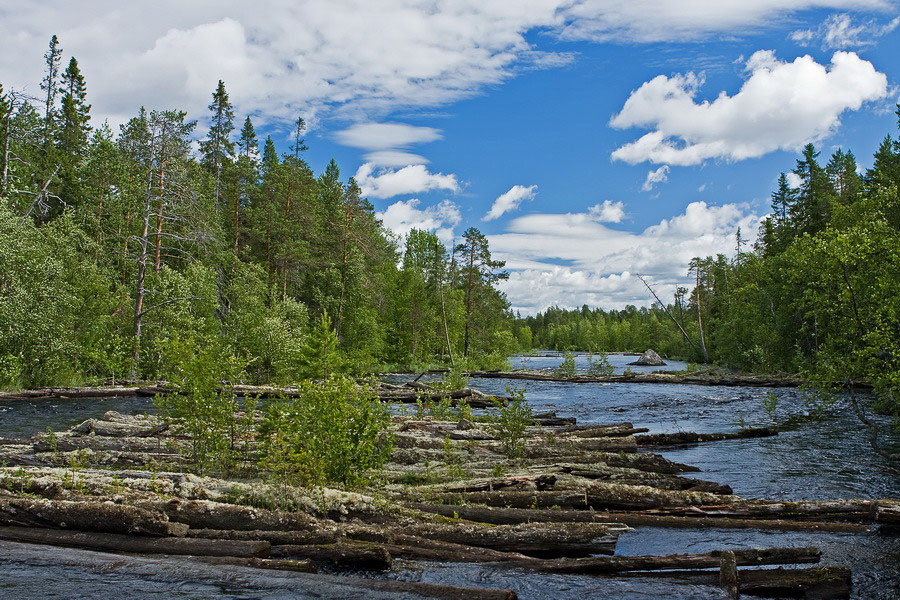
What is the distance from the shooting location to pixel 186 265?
41844 mm

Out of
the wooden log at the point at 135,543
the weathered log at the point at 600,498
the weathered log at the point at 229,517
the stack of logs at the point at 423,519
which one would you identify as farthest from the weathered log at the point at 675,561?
the wooden log at the point at 135,543

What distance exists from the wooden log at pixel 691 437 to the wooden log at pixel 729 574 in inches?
404

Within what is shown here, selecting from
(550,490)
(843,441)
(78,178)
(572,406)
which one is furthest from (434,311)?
(550,490)

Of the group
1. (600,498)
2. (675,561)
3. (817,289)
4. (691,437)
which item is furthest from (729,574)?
(817,289)

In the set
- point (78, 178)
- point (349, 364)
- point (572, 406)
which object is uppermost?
point (78, 178)

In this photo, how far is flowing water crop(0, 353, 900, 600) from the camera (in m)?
6.62

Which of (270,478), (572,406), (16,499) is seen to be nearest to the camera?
(16,499)

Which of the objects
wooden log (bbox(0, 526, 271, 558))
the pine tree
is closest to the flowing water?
wooden log (bbox(0, 526, 271, 558))

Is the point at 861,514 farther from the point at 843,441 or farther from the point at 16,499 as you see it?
the point at 16,499

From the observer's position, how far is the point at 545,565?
7.30m

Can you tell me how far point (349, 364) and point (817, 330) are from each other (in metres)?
36.4

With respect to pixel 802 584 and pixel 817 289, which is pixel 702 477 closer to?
pixel 802 584

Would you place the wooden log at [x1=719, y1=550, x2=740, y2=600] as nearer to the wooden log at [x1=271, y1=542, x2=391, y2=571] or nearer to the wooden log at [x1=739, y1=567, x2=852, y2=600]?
the wooden log at [x1=739, y1=567, x2=852, y2=600]

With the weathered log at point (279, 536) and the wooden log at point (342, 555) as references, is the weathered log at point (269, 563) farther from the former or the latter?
the weathered log at point (279, 536)
